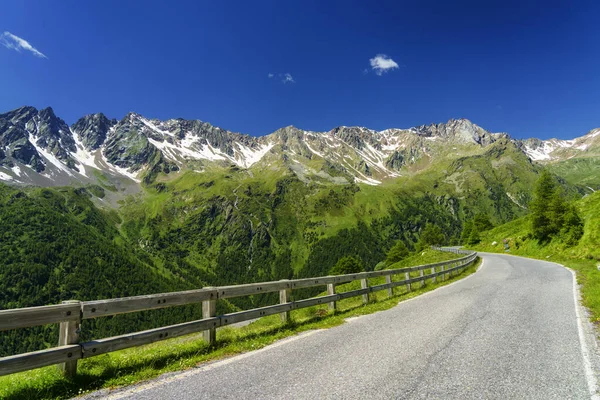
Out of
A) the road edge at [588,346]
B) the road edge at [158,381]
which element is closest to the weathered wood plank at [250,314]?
the road edge at [158,381]

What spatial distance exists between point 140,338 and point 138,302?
2.63 ft

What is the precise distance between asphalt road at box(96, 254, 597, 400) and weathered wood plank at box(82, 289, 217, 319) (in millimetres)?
1749

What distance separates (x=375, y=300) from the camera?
1616cm

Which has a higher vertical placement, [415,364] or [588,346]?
[415,364]

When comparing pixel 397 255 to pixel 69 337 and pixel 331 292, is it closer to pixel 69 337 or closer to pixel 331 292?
pixel 331 292

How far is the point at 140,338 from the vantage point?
718 cm

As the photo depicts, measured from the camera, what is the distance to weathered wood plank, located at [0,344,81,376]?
5234mm

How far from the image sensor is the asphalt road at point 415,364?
5723 mm

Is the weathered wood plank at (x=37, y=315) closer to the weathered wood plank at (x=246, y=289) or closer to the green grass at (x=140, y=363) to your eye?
the green grass at (x=140, y=363)

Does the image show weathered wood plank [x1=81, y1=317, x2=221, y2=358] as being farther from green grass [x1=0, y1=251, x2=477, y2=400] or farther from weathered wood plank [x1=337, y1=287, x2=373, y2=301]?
weathered wood plank [x1=337, y1=287, x2=373, y2=301]

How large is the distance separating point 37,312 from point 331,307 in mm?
10167

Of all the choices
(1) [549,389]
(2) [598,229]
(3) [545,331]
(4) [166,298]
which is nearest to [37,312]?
(4) [166,298]

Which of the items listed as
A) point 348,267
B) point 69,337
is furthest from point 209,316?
point 348,267

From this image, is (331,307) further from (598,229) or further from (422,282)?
(598,229)
